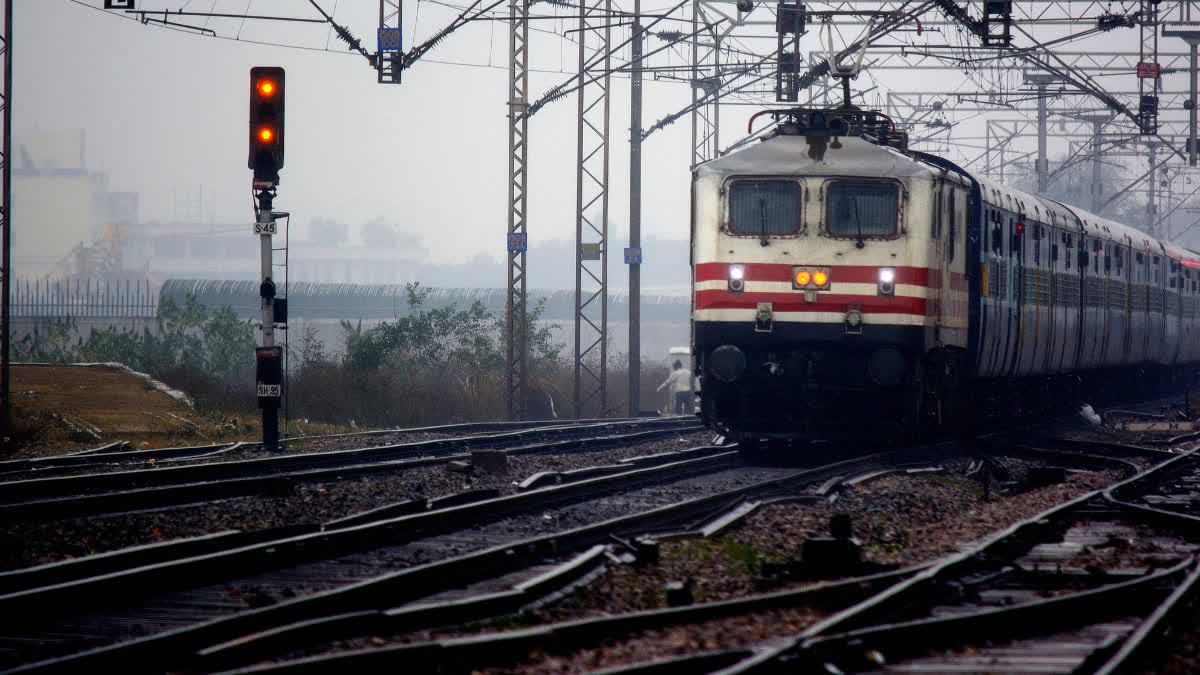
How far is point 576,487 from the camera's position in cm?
1281

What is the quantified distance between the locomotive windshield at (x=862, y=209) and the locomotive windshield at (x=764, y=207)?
15.7 inches

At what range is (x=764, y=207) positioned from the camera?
1587cm

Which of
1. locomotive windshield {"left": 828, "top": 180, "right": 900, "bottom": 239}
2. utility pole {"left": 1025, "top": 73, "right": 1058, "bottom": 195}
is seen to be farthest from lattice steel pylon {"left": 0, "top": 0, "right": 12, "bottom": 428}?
utility pole {"left": 1025, "top": 73, "right": 1058, "bottom": 195}

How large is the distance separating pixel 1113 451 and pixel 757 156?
588 centimetres

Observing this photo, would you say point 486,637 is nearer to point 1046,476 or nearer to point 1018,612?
point 1018,612

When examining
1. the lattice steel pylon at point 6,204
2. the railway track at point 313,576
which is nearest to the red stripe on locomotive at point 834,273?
the railway track at point 313,576

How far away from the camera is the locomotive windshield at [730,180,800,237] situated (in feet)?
51.9

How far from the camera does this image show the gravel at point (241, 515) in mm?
9383

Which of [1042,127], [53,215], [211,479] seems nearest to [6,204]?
[211,479]

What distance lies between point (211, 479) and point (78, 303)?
83.8 ft

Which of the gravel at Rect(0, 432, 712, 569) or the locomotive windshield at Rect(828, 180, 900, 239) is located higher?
the locomotive windshield at Rect(828, 180, 900, 239)

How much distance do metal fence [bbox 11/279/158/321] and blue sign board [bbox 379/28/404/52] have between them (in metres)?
17.3

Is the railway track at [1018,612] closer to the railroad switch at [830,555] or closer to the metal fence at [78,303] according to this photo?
the railroad switch at [830,555]

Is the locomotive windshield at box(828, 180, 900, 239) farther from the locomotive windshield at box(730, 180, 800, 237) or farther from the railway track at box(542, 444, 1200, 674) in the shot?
the railway track at box(542, 444, 1200, 674)
